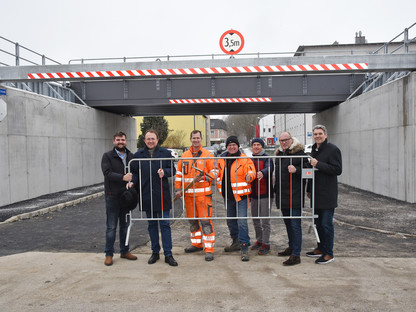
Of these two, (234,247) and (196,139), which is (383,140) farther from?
(196,139)

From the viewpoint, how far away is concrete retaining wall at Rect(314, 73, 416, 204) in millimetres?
10234

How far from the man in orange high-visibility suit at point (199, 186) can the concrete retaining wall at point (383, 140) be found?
7.31m

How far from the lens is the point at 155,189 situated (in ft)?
17.4

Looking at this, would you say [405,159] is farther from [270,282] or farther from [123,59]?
[123,59]

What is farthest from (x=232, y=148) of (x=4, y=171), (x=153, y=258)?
(x=4, y=171)

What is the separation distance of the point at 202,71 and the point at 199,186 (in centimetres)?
452

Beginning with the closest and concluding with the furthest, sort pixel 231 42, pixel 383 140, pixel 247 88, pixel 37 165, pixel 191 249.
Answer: pixel 191 249
pixel 231 42
pixel 383 140
pixel 37 165
pixel 247 88

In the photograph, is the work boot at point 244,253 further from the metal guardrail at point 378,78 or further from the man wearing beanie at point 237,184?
the metal guardrail at point 378,78

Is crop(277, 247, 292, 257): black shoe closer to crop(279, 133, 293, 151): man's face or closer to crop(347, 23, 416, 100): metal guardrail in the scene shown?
crop(279, 133, 293, 151): man's face

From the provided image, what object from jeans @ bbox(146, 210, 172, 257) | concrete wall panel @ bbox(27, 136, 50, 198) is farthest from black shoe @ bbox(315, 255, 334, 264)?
concrete wall panel @ bbox(27, 136, 50, 198)

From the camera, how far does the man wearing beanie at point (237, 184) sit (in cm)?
545

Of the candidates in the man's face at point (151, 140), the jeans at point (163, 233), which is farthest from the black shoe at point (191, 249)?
the man's face at point (151, 140)

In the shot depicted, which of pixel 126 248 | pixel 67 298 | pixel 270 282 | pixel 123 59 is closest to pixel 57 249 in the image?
pixel 126 248

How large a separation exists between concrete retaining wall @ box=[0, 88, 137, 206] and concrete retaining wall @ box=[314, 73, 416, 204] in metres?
11.8
